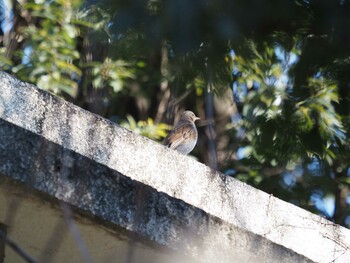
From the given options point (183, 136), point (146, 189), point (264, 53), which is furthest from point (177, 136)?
point (264, 53)

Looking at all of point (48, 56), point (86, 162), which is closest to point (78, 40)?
point (48, 56)

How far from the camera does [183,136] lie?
31.9 feet

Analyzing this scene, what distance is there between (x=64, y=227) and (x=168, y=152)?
3.00ft

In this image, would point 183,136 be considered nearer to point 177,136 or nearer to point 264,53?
point 177,136

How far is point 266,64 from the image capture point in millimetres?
2174

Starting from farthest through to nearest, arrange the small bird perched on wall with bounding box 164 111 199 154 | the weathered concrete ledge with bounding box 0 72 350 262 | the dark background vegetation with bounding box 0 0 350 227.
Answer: the small bird perched on wall with bounding box 164 111 199 154, the weathered concrete ledge with bounding box 0 72 350 262, the dark background vegetation with bounding box 0 0 350 227

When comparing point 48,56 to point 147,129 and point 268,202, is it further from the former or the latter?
point 268,202

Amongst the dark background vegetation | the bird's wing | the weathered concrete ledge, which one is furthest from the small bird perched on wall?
the dark background vegetation

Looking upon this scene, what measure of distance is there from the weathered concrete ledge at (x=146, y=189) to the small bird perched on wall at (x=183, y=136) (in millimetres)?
5377

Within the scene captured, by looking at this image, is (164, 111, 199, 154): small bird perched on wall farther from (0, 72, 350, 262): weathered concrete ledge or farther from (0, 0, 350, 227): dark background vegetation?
(0, 0, 350, 227): dark background vegetation

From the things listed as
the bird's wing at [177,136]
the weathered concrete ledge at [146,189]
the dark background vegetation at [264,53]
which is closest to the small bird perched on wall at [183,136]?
the bird's wing at [177,136]

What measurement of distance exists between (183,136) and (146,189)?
642 centimetres

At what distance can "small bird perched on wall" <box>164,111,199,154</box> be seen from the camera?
9.45 m

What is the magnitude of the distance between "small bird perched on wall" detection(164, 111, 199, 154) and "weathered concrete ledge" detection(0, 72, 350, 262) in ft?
17.6
